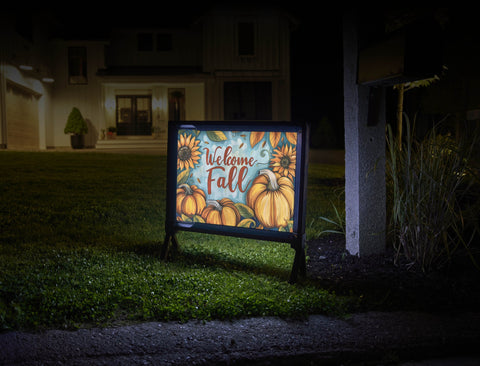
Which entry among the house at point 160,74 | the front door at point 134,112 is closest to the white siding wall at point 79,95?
the house at point 160,74

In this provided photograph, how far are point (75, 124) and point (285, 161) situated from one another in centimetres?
1788

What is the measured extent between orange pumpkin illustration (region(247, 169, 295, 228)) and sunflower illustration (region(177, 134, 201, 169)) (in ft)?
2.02

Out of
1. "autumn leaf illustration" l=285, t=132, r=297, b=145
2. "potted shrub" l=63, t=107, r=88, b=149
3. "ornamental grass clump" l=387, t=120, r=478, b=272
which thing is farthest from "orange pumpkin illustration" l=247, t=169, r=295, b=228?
"potted shrub" l=63, t=107, r=88, b=149

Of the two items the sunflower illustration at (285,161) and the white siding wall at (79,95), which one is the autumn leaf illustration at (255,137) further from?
the white siding wall at (79,95)

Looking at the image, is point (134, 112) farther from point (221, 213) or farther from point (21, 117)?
point (221, 213)

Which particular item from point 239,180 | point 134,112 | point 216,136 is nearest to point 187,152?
point 216,136

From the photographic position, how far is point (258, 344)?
2.51m

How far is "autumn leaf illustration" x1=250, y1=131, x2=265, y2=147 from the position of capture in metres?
3.84

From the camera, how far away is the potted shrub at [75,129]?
64.5 ft

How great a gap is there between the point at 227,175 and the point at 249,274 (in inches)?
35.4

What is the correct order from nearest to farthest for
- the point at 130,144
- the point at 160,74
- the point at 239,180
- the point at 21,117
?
the point at 239,180 < the point at 21,117 < the point at 130,144 < the point at 160,74

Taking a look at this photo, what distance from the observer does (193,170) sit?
4.10 meters

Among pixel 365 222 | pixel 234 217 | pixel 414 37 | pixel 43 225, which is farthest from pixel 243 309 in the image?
pixel 43 225

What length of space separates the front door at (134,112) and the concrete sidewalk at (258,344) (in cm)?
2046
